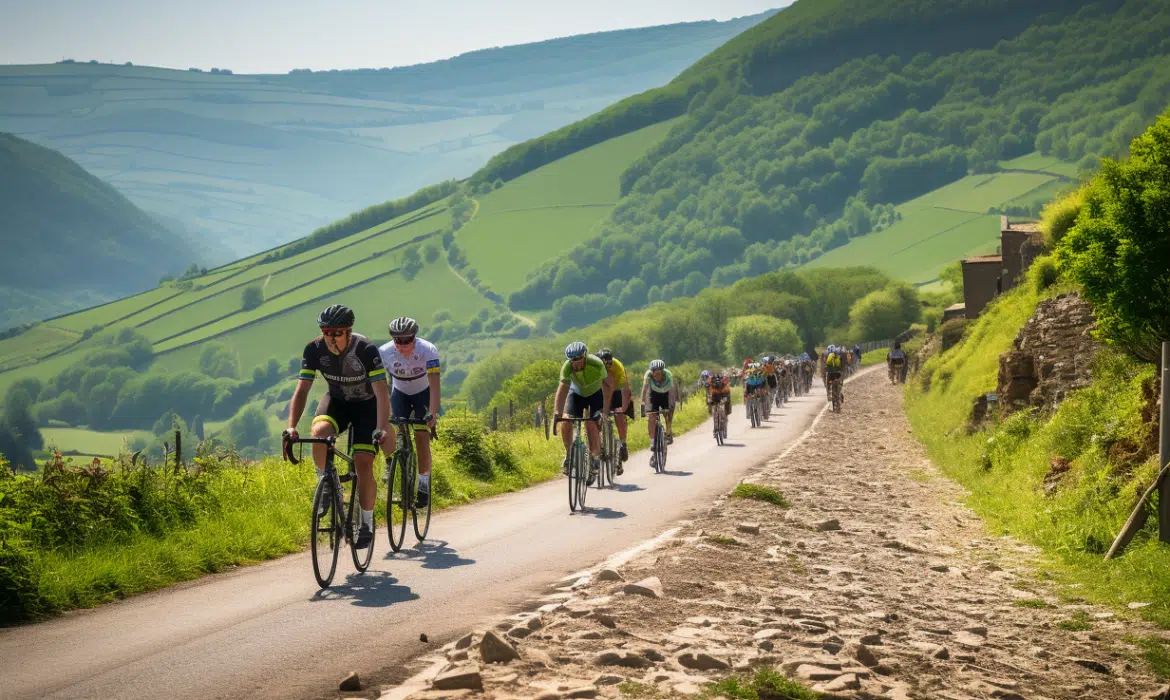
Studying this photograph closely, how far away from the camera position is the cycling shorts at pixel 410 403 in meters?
11.8

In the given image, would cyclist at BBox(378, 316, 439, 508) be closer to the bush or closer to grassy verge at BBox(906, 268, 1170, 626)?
grassy verge at BBox(906, 268, 1170, 626)

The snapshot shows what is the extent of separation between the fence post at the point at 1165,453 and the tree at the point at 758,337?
11683 centimetres

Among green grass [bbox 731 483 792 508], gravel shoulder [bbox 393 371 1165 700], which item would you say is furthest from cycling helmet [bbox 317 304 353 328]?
green grass [bbox 731 483 792 508]

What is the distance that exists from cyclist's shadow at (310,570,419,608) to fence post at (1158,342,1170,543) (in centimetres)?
651

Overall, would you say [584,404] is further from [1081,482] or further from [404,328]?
[1081,482]

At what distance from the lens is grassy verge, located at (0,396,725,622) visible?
28.4 feet

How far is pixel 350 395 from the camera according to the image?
9.57 m

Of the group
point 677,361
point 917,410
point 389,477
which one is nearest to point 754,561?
point 389,477

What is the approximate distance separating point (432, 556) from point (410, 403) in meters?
1.79

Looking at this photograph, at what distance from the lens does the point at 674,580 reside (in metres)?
9.13

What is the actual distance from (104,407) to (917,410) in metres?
187

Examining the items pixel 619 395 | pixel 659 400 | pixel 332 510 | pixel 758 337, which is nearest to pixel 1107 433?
pixel 619 395

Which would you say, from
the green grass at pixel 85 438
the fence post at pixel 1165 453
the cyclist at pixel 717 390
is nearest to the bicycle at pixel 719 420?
the cyclist at pixel 717 390

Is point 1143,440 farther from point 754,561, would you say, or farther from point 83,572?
point 83,572
